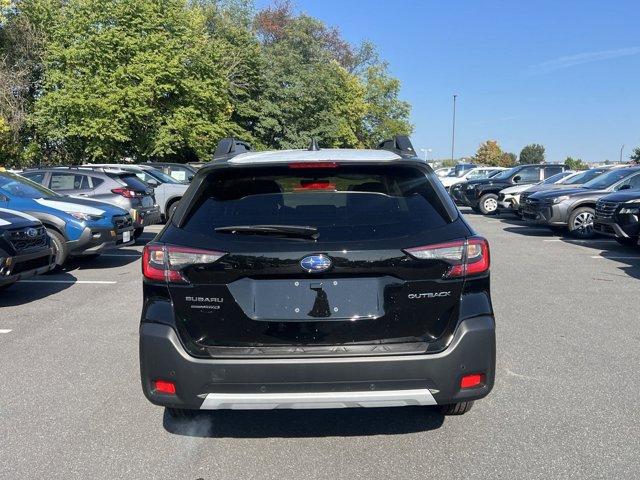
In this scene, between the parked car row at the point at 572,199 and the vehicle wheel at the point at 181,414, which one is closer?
the vehicle wheel at the point at 181,414

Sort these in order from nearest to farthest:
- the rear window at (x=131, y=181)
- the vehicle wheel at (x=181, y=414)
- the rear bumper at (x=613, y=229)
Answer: the vehicle wheel at (x=181, y=414) → the rear bumper at (x=613, y=229) → the rear window at (x=131, y=181)

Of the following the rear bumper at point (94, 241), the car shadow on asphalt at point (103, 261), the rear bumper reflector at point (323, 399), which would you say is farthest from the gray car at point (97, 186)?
the rear bumper reflector at point (323, 399)

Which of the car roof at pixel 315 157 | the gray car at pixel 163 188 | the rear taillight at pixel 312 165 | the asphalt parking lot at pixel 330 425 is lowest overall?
the asphalt parking lot at pixel 330 425

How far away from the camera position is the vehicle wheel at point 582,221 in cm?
1377

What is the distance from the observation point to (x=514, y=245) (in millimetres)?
Answer: 12797

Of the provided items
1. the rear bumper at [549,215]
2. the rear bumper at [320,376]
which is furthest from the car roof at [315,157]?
the rear bumper at [549,215]

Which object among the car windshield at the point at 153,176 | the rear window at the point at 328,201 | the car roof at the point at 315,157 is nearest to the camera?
the rear window at the point at 328,201

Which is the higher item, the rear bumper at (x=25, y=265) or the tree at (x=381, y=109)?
the tree at (x=381, y=109)

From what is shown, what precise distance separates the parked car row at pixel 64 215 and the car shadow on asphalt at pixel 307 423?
1.40 metres

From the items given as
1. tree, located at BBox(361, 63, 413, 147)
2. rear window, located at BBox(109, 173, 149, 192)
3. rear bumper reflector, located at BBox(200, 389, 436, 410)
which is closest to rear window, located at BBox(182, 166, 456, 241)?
rear bumper reflector, located at BBox(200, 389, 436, 410)

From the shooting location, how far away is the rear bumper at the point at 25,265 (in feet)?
22.1

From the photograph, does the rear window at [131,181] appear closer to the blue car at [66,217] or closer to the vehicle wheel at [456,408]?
the blue car at [66,217]

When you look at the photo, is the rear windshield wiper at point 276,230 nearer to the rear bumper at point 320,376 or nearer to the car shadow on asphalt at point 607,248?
the rear bumper at point 320,376

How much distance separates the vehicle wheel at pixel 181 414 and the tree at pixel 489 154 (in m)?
104
